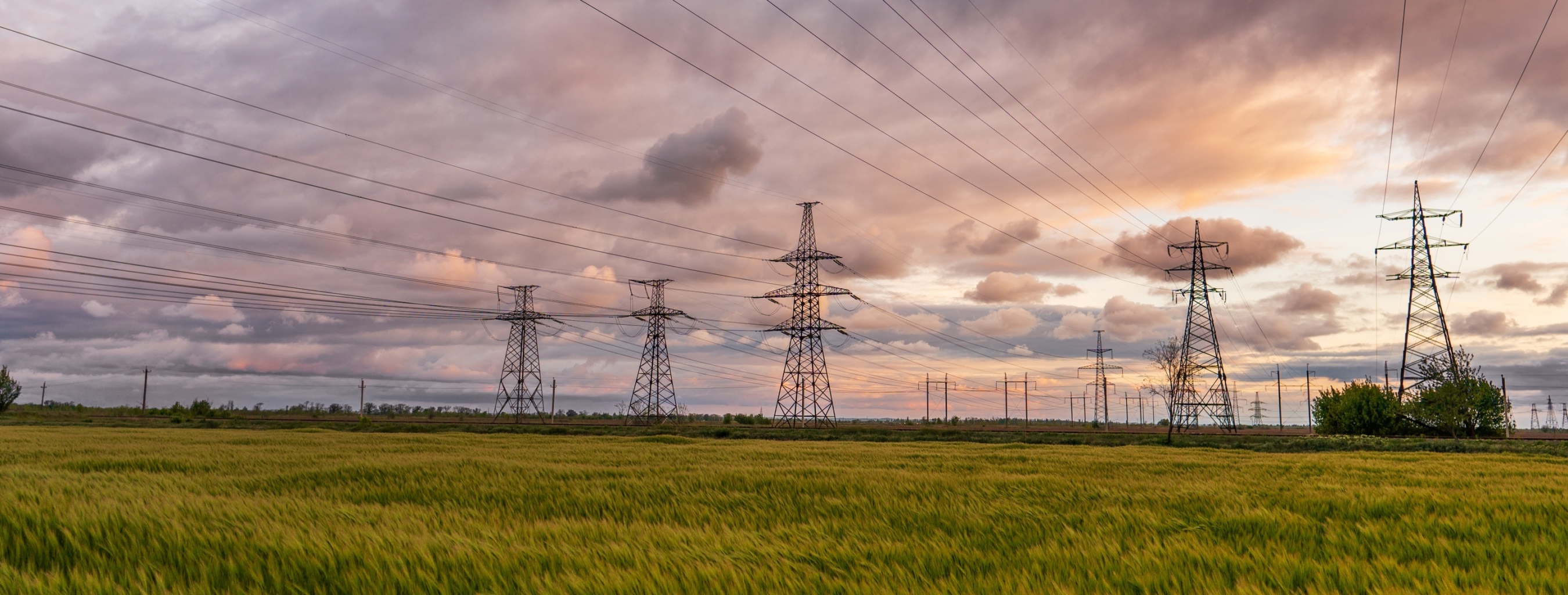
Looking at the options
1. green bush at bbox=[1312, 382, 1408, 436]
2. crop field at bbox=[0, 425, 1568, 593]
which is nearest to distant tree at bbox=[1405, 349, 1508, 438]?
green bush at bbox=[1312, 382, 1408, 436]

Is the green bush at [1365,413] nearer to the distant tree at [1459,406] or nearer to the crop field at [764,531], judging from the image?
the distant tree at [1459,406]

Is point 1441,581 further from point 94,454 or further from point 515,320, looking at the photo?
point 515,320

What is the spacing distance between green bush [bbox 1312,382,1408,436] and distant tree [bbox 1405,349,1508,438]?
1.31 m

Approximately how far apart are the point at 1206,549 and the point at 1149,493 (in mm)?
5174

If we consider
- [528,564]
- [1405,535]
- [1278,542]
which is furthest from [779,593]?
[1405,535]

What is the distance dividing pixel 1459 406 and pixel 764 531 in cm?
6871

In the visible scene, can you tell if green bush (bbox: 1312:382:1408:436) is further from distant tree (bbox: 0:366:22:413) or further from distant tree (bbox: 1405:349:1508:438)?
distant tree (bbox: 0:366:22:413)

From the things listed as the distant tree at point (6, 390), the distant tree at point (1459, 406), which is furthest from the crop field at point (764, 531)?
the distant tree at point (6, 390)

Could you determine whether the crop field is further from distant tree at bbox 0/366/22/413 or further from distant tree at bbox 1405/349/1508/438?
distant tree at bbox 0/366/22/413

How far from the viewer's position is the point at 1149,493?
11.4 meters

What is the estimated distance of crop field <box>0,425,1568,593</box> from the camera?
213 inches

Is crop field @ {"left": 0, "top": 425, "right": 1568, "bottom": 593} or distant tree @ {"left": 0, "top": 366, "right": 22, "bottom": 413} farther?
distant tree @ {"left": 0, "top": 366, "right": 22, "bottom": 413}

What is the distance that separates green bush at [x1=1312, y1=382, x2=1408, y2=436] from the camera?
61.1 meters

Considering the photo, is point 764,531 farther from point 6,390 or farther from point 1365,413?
point 6,390
